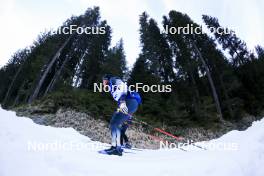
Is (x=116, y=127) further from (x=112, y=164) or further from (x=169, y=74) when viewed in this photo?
(x=169, y=74)

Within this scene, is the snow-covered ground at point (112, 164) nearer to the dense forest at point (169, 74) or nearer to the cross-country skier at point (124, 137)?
the cross-country skier at point (124, 137)

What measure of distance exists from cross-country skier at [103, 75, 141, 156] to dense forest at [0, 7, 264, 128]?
1320 cm

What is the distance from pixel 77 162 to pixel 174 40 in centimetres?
2854

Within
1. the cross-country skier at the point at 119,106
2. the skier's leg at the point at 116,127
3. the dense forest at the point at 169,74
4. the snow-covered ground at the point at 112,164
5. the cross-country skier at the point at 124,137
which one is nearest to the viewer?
the snow-covered ground at the point at 112,164

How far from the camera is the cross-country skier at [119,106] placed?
5.53 meters

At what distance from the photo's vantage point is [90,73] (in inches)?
1334

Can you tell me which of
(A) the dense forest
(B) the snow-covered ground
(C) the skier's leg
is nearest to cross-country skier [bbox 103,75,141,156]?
(C) the skier's leg

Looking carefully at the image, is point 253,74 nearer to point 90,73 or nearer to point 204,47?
point 204,47

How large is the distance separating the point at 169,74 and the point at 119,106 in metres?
24.5

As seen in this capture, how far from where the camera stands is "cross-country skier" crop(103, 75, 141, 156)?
5531 mm

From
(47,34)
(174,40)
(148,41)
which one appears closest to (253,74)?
(174,40)

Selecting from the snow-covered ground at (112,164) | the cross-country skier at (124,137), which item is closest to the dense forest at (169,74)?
the cross-country skier at (124,137)

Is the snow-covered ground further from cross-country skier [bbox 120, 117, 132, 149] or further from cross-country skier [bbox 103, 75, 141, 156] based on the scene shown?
cross-country skier [bbox 120, 117, 132, 149]

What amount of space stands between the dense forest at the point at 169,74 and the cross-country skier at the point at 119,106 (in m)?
13.2
